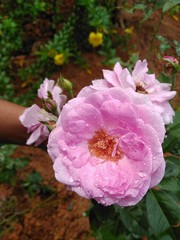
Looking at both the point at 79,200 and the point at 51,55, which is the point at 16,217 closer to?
the point at 79,200

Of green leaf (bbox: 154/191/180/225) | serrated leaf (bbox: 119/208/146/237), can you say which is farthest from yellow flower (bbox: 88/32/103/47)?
green leaf (bbox: 154/191/180/225)

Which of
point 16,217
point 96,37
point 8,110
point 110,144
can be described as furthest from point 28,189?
point 110,144

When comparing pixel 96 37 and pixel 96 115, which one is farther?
pixel 96 37

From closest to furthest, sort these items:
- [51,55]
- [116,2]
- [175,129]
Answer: [175,129]
[51,55]
[116,2]

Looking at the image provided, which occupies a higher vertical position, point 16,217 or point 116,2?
point 116,2

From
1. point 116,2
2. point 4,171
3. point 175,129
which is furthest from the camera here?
point 116,2

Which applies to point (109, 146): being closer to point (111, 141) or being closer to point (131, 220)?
point (111, 141)

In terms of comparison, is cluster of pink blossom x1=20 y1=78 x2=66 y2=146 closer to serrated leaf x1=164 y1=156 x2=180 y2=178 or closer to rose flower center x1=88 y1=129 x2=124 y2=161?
rose flower center x1=88 y1=129 x2=124 y2=161

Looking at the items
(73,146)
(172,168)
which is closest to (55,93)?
(73,146)
